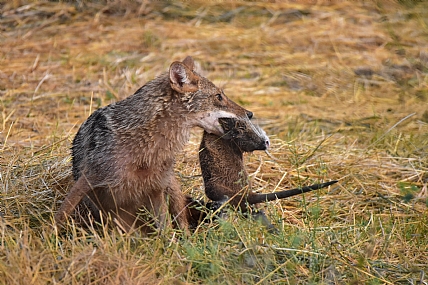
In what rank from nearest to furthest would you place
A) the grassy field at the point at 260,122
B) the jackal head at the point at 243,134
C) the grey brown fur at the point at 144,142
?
1. the grassy field at the point at 260,122
2. the grey brown fur at the point at 144,142
3. the jackal head at the point at 243,134

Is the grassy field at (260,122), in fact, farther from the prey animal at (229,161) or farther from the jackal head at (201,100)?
the jackal head at (201,100)

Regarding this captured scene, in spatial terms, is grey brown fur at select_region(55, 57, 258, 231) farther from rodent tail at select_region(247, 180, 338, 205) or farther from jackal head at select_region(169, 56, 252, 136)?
rodent tail at select_region(247, 180, 338, 205)

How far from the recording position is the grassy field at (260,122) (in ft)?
14.0

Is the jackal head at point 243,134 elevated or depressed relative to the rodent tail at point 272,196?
elevated

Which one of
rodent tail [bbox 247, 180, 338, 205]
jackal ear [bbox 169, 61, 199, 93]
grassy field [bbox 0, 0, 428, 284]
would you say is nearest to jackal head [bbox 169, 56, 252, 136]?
jackal ear [bbox 169, 61, 199, 93]

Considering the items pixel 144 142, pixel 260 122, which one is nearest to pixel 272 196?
pixel 144 142

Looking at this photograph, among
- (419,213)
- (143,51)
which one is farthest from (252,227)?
(143,51)

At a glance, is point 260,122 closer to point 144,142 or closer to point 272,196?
point 272,196

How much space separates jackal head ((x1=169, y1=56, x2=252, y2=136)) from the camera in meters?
4.92

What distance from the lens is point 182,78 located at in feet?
16.2

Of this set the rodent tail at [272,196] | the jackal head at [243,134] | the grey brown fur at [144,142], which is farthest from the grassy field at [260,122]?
the jackal head at [243,134]

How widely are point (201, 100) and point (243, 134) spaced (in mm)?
402

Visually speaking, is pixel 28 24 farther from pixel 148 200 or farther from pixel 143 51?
pixel 148 200

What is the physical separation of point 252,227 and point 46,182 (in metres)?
1.97
